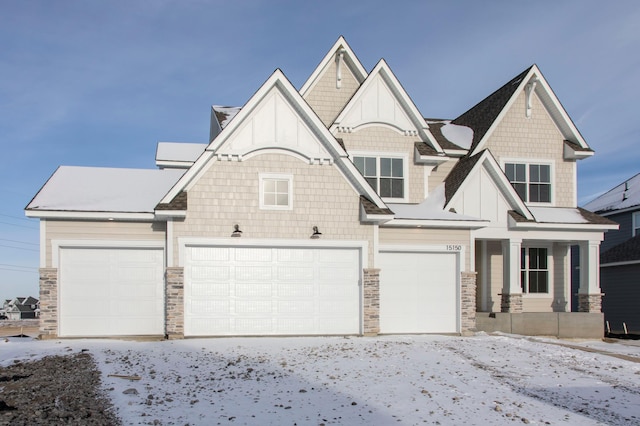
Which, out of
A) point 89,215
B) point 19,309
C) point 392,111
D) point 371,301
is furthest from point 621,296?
point 19,309

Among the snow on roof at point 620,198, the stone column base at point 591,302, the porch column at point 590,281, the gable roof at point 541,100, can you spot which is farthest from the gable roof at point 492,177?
the snow on roof at point 620,198

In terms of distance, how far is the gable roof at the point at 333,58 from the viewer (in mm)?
19312

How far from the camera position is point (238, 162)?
1490 centimetres

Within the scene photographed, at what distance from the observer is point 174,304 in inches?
566

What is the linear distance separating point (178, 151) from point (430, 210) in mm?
10771

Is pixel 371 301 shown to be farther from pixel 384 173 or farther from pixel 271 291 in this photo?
pixel 384 173

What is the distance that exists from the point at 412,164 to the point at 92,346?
434 inches

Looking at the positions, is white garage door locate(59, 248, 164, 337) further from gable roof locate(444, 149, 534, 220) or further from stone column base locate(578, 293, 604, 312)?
stone column base locate(578, 293, 604, 312)

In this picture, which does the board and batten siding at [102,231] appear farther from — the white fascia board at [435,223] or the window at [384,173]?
the window at [384,173]

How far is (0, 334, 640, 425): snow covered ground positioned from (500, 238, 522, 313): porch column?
3.35m

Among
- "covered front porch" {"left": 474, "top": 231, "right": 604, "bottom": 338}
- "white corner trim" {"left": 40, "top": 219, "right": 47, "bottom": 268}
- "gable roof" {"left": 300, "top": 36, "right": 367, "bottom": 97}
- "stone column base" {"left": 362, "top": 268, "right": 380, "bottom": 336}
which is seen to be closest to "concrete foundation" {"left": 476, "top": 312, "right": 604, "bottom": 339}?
"covered front porch" {"left": 474, "top": 231, "right": 604, "bottom": 338}

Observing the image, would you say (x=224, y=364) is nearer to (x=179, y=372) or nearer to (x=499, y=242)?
(x=179, y=372)

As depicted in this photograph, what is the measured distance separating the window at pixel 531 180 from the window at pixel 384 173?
13.6 feet

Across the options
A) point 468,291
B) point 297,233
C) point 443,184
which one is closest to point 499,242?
point 443,184
